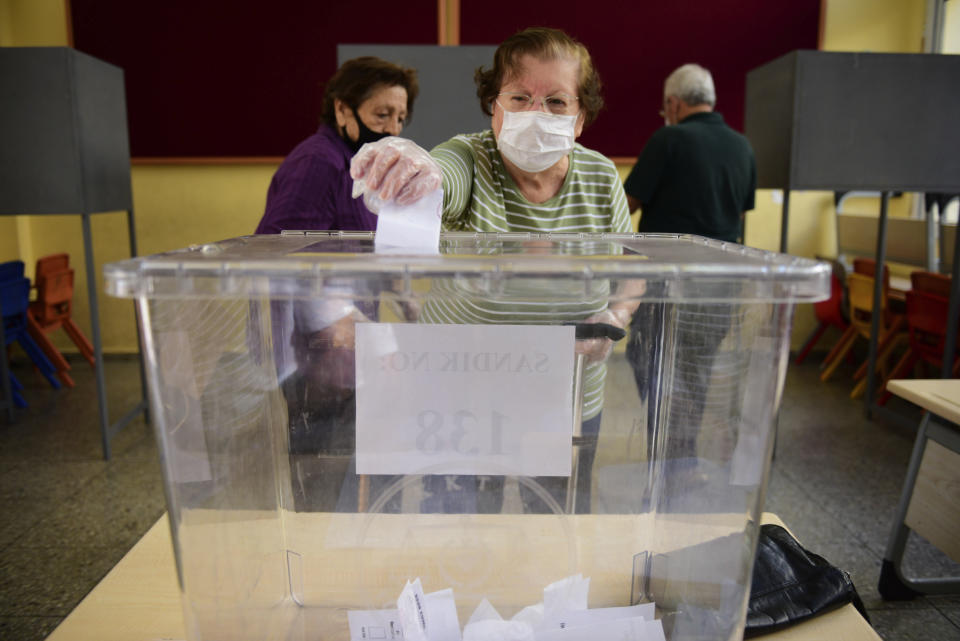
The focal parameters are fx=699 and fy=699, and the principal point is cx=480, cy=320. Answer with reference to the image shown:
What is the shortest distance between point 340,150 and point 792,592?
142 centimetres

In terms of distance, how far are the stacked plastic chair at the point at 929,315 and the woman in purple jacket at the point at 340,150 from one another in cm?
262

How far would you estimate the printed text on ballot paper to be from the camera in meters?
0.52

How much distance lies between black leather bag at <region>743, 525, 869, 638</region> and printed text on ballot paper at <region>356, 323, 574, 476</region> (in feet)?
0.97

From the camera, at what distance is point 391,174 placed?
2.08 feet

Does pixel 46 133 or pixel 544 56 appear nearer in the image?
pixel 544 56

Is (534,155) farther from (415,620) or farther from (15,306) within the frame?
(15,306)

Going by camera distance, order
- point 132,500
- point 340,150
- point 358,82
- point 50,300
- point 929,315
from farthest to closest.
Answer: point 50,300 < point 929,315 < point 132,500 < point 358,82 < point 340,150

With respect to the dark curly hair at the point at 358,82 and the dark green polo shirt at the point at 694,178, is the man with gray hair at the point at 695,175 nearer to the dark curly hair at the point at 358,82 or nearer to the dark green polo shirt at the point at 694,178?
the dark green polo shirt at the point at 694,178

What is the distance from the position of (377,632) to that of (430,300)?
29cm

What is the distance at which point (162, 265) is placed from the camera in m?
0.50

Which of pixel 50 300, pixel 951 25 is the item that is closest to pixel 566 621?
pixel 50 300

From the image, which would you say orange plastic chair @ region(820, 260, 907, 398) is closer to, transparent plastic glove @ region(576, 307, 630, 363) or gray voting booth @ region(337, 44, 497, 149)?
gray voting booth @ region(337, 44, 497, 149)

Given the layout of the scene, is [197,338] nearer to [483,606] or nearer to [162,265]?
[162,265]

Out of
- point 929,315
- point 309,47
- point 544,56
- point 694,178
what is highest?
point 309,47
